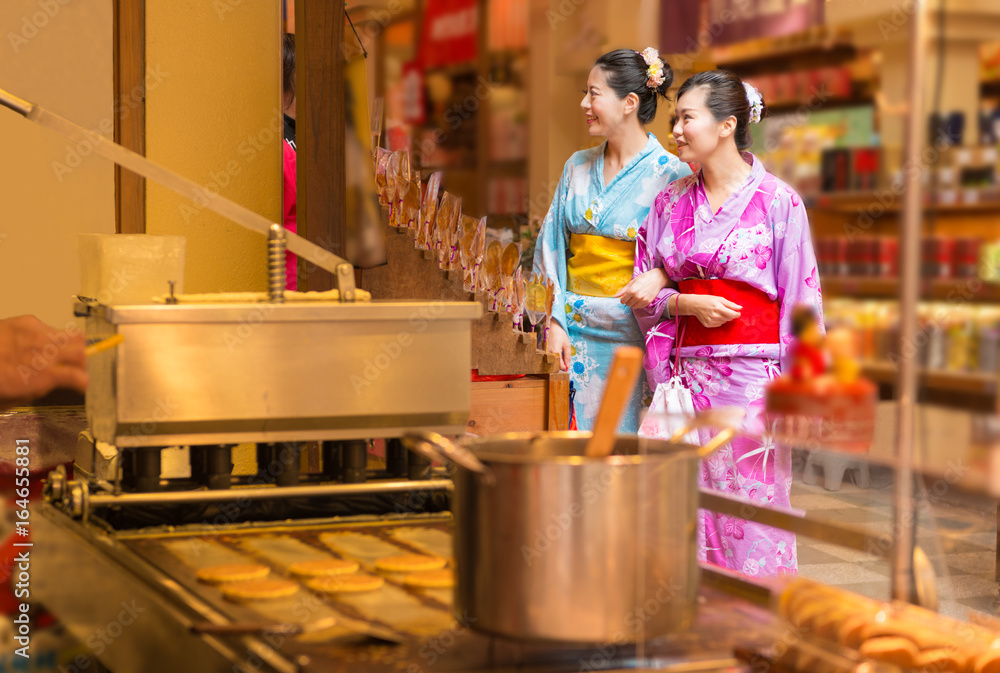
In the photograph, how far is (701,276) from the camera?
2.73 meters

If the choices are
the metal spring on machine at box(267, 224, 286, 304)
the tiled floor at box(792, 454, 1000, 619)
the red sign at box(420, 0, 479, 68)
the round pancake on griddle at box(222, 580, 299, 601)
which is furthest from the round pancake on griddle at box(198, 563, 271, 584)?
the red sign at box(420, 0, 479, 68)

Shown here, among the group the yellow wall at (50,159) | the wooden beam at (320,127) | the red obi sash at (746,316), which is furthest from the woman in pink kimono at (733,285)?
the yellow wall at (50,159)

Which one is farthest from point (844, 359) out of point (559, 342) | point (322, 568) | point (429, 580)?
point (559, 342)

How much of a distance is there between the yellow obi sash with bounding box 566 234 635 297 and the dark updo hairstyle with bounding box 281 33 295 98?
0.91 metres

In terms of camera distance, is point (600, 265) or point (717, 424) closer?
point (717, 424)

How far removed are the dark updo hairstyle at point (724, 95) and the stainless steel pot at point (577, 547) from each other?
2.03 m

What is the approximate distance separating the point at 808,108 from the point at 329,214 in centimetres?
151

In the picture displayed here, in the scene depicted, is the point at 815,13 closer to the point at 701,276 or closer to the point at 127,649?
the point at 701,276

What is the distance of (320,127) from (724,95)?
1.06m

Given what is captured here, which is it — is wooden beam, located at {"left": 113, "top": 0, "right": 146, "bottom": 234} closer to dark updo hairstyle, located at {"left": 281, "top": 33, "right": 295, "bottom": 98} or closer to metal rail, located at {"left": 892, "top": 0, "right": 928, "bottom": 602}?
dark updo hairstyle, located at {"left": 281, "top": 33, "right": 295, "bottom": 98}

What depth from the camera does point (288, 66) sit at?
2875mm

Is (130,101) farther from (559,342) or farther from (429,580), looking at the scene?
(429,580)

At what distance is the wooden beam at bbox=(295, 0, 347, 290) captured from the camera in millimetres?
2836

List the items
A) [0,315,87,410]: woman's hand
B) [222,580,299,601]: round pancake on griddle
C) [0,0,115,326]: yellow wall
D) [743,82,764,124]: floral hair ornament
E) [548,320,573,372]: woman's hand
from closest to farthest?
[222,580,299,601]: round pancake on griddle → [0,315,87,410]: woman's hand → [0,0,115,326]: yellow wall → [743,82,764,124]: floral hair ornament → [548,320,573,372]: woman's hand
